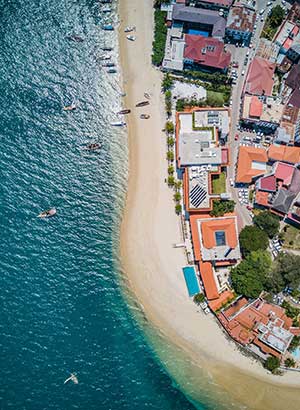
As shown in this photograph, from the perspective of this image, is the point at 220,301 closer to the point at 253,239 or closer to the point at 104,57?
the point at 253,239

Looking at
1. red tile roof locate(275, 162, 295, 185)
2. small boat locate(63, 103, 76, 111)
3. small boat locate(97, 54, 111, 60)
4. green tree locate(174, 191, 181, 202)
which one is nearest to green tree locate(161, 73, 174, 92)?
small boat locate(97, 54, 111, 60)

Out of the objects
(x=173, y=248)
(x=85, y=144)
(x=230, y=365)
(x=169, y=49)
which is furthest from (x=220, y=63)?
(x=230, y=365)

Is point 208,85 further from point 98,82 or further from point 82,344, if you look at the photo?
point 82,344

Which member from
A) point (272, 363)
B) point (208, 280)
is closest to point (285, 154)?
point (208, 280)

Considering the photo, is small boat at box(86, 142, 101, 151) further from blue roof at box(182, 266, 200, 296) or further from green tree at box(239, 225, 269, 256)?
green tree at box(239, 225, 269, 256)

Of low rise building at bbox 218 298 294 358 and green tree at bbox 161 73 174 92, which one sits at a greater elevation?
green tree at bbox 161 73 174 92

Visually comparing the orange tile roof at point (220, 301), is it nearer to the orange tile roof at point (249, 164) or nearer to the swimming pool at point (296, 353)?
the swimming pool at point (296, 353)

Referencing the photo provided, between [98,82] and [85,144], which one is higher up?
[98,82]
